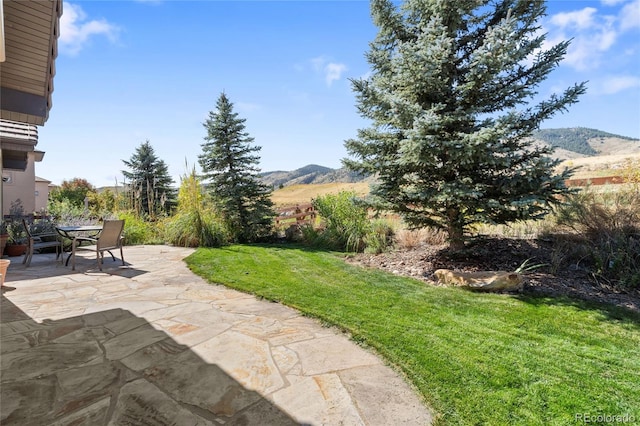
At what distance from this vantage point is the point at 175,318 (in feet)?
9.35

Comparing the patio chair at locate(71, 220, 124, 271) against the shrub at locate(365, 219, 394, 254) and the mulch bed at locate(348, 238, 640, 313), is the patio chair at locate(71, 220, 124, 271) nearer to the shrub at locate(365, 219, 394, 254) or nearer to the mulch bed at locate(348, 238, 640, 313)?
the mulch bed at locate(348, 238, 640, 313)

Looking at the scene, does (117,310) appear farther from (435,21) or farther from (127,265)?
(435,21)

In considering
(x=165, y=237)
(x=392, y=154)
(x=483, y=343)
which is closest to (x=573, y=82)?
(x=392, y=154)

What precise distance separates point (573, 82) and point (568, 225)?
7.59ft

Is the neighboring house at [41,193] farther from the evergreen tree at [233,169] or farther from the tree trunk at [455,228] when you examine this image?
the tree trunk at [455,228]

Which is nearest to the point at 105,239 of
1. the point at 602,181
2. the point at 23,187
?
the point at 602,181

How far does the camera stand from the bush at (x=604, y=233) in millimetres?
3857

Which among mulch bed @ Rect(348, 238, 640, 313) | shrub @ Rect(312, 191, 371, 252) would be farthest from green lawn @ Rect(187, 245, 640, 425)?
shrub @ Rect(312, 191, 371, 252)

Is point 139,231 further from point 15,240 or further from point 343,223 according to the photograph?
point 343,223

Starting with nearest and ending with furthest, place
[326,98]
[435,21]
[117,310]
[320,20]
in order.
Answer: [117,310] < [435,21] < [320,20] < [326,98]

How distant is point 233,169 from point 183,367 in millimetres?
8260

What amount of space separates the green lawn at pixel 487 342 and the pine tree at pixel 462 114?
1.37 m

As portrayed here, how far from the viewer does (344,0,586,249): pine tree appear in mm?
3938

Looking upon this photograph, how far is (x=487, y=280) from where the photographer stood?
3762 millimetres
